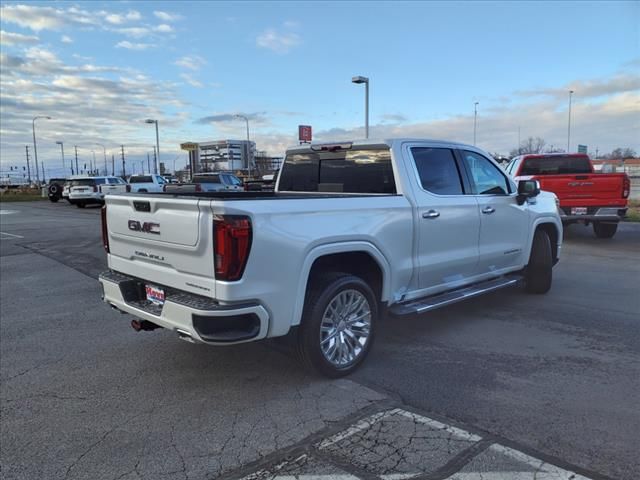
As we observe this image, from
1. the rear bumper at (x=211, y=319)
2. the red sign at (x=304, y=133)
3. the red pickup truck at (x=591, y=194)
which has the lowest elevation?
the rear bumper at (x=211, y=319)

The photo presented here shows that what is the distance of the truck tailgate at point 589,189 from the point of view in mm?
11234

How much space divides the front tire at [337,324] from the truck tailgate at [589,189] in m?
8.56

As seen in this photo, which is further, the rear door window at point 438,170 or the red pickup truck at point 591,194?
the red pickup truck at point 591,194

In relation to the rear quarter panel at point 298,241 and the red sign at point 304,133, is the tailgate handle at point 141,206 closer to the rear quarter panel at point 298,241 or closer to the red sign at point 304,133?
the rear quarter panel at point 298,241

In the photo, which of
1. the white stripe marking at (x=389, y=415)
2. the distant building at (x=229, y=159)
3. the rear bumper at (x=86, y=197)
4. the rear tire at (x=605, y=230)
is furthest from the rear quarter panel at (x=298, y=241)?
the distant building at (x=229, y=159)

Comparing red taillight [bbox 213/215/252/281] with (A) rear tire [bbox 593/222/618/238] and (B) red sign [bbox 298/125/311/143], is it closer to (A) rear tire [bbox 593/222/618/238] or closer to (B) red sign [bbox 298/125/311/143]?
(A) rear tire [bbox 593/222/618/238]

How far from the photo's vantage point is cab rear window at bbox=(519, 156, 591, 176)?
1304cm

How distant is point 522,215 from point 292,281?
149 inches

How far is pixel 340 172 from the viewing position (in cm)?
548

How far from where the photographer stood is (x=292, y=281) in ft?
12.4

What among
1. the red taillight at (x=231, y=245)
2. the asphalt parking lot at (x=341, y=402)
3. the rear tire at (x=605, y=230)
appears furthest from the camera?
the rear tire at (x=605, y=230)

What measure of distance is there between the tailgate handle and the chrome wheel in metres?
1.58

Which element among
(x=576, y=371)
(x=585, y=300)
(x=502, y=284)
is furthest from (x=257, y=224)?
(x=585, y=300)

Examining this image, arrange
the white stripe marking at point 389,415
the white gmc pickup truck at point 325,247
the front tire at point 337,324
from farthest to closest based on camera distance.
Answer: the front tire at point 337,324
the white gmc pickup truck at point 325,247
the white stripe marking at point 389,415
